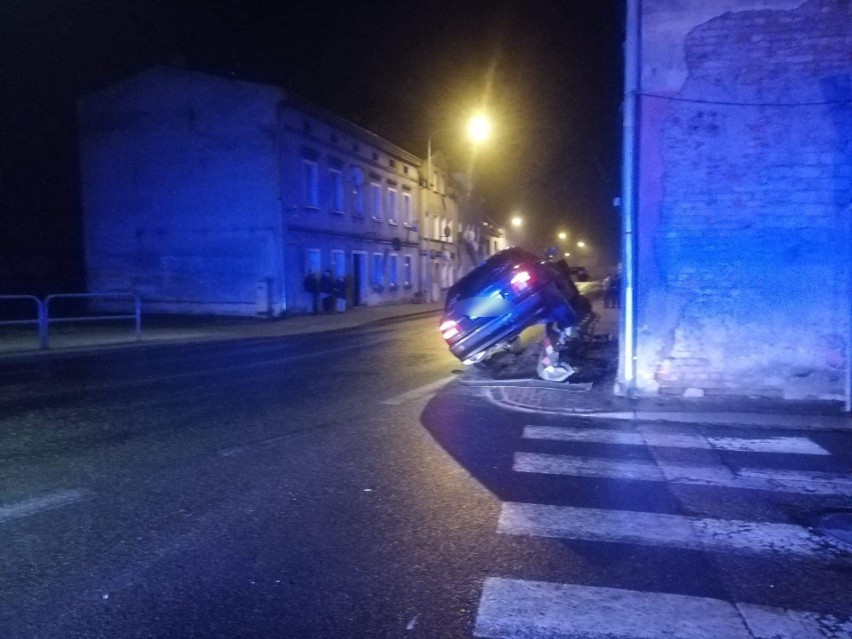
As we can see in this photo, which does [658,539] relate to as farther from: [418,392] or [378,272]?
[378,272]

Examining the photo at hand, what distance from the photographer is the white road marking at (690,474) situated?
18.9ft

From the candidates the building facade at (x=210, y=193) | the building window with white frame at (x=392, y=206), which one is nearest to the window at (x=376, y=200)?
the building window with white frame at (x=392, y=206)

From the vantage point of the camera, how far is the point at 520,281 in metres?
10.5

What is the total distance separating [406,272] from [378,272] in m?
3.79

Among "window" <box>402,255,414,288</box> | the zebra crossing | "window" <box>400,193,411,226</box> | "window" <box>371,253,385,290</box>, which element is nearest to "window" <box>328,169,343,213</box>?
"window" <box>371,253,385,290</box>

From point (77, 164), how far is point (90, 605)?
2898cm

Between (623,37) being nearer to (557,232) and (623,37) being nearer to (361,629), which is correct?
(361,629)

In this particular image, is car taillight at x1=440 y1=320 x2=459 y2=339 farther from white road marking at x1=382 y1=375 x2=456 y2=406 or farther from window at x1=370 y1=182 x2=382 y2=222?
window at x1=370 y1=182 x2=382 y2=222

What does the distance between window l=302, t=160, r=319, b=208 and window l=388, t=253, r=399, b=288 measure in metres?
8.06

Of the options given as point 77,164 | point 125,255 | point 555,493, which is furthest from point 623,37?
point 77,164

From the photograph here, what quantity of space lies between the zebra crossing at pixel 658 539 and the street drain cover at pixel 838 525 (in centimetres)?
10

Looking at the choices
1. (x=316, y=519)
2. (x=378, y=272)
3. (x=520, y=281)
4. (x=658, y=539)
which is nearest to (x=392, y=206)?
(x=378, y=272)

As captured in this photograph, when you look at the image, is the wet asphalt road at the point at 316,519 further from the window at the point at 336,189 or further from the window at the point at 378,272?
the window at the point at 378,272

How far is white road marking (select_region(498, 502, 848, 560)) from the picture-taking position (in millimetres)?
4527
